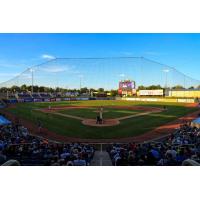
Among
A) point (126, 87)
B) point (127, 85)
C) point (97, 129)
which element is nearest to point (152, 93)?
point (127, 85)

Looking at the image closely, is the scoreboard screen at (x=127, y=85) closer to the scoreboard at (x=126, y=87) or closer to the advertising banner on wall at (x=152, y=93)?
the scoreboard at (x=126, y=87)

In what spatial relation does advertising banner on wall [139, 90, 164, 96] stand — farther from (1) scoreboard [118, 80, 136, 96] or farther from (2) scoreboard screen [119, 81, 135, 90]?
(2) scoreboard screen [119, 81, 135, 90]

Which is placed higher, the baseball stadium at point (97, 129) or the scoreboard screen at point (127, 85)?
the scoreboard screen at point (127, 85)

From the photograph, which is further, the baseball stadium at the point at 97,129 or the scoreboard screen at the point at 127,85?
the scoreboard screen at the point at 127,85

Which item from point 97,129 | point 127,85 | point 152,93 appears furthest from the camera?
point 127,85

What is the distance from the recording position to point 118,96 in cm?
6184

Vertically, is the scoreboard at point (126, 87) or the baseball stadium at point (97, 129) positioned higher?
the scoreboard at point (126, 87)

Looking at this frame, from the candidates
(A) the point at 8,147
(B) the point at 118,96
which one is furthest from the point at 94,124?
(B) the point at 118,96

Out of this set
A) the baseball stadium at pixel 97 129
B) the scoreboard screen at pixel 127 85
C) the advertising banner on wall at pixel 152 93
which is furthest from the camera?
the scoreboard screen at pixel 127 85

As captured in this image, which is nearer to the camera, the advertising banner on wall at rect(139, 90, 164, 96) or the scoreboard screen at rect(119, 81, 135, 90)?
the advertising banner on wall at rect(139, 90, 164, 96)

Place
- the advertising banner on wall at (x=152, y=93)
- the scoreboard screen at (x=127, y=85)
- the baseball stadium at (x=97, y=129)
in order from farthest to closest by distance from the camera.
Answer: the scoreboard screen at (x=127, y=85), the advertising banner on wall at (x=152, y=93), the baseball stadium at (x=97, y=129)

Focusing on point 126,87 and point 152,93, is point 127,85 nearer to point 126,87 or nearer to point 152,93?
point 126,87

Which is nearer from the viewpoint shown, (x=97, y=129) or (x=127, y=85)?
(x=97, y=129)
